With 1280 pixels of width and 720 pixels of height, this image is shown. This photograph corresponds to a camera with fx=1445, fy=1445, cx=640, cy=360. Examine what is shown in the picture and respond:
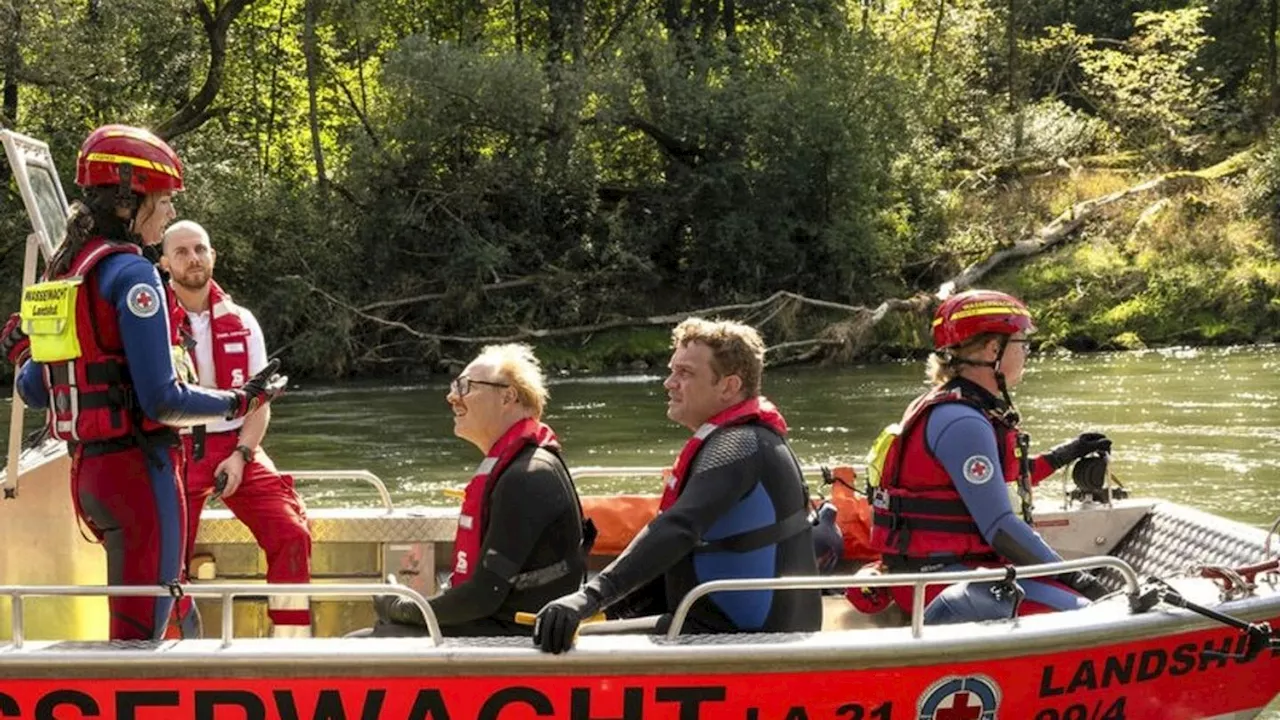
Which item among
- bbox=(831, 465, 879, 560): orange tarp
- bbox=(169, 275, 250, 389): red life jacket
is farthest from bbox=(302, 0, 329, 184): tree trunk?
bbox=(169, 275, 250, 389): red life jacket

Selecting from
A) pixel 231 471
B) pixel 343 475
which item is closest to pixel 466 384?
pixel 231 471

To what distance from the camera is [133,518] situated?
4266mm

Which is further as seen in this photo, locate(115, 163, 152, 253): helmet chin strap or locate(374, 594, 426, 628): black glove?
locate(374, 594, 426, 628): black glove

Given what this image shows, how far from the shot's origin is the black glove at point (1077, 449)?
5809 millimetres

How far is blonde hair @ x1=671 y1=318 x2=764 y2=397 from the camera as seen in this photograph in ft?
14.1

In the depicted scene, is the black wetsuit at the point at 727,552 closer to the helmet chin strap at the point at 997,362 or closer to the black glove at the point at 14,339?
the helmet chin strap at the point at 997,362

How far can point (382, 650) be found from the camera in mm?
4047

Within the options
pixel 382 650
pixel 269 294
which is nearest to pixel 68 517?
pixel 382 650

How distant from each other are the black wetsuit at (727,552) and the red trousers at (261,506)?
66.7 inches

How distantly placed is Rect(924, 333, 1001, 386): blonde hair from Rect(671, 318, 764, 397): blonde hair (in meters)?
0.84

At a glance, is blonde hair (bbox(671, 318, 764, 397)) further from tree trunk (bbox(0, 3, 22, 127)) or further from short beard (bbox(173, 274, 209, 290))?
tree trunk (bbox(0, 3, 22, 127))

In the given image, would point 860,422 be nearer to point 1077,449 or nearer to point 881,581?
point 1077,449

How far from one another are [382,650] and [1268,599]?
9.27 ft

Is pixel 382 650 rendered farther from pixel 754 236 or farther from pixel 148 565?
pixel 754 236
